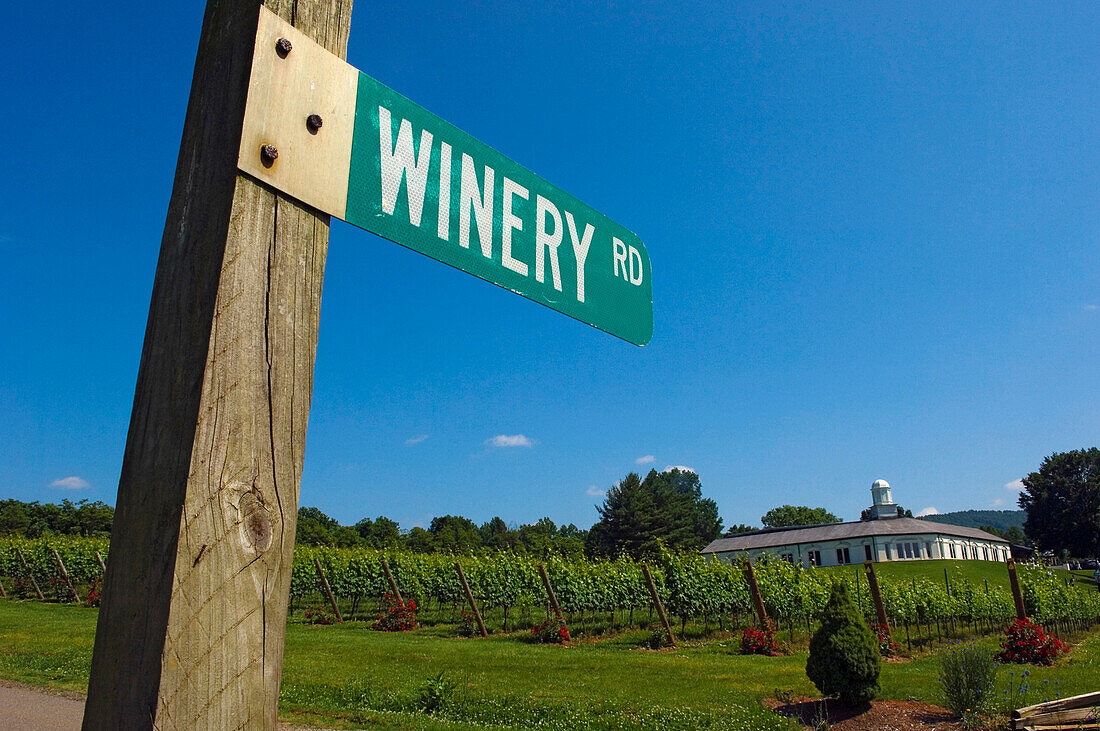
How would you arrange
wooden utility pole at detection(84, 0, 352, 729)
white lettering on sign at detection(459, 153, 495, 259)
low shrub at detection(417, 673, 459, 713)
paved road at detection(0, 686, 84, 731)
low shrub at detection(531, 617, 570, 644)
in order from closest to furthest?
wooden utility pole at detection(84, 0, 352, 729), white lettering on sign at detection(459, 153, 495, 259), paved road at detection(0, 686, 84, 731), low shrub at detection(417, 673, 459, 713), low shrub at detection(531, 617, 570, 644)

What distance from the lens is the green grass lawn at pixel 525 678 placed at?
9008 millimetres

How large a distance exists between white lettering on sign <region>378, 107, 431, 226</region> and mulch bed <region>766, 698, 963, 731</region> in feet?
32.5

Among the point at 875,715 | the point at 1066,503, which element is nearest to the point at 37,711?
the point at 875,715

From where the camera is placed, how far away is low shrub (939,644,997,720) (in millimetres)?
9023

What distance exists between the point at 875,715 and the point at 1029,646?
7587 millimetres

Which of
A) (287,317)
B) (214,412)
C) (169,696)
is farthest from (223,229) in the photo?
(169,696)

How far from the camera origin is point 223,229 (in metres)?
0.98

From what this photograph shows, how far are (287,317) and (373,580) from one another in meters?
26.7

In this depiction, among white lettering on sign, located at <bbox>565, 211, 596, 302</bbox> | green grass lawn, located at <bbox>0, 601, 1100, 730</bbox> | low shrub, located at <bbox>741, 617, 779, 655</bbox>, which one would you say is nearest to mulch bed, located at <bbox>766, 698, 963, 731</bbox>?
green grass lawn, located at <bbox>0, 601, 1100, 730</bbox>

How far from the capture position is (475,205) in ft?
4.78

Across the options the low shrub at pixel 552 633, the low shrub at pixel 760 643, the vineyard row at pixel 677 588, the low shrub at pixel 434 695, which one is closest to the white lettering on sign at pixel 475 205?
the low shrub at pixel 434 695

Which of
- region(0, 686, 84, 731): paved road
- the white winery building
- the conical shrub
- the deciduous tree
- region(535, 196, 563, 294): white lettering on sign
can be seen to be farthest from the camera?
the deciduous tree

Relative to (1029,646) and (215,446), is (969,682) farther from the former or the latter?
(215,446)

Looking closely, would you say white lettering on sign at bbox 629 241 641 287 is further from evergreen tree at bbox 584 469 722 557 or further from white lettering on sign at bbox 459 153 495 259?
evergreen tree at bbox 584 469 722 557
